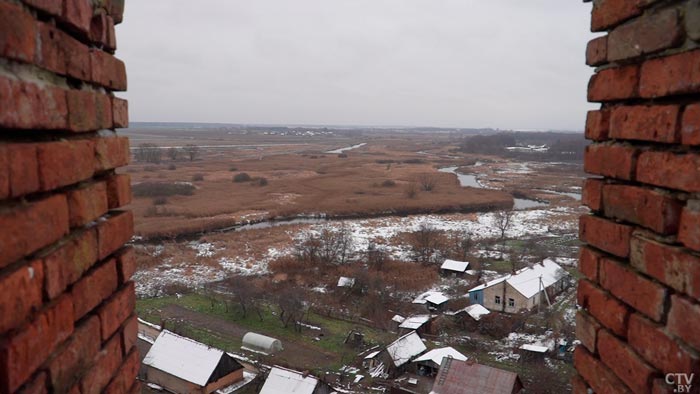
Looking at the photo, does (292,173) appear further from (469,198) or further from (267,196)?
(469,198)

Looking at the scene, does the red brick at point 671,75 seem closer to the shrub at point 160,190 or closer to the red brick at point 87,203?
the red brick at point 87,203

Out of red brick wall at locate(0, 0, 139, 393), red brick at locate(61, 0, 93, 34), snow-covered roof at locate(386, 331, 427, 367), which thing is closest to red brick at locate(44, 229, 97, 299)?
red brick wall at locate(0, 0, 139, 393)

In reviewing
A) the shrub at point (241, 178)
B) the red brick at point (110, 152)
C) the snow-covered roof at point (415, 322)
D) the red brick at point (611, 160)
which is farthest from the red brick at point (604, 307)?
the shrub at point (241, 178)

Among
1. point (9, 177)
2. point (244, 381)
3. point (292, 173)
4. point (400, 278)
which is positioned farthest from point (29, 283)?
point (292, 173)

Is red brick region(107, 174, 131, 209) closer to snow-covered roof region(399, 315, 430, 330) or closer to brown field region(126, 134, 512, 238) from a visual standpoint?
snow-covered roof region(399, 315, 430, 330)

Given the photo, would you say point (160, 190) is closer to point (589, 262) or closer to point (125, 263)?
point (125, 263)
